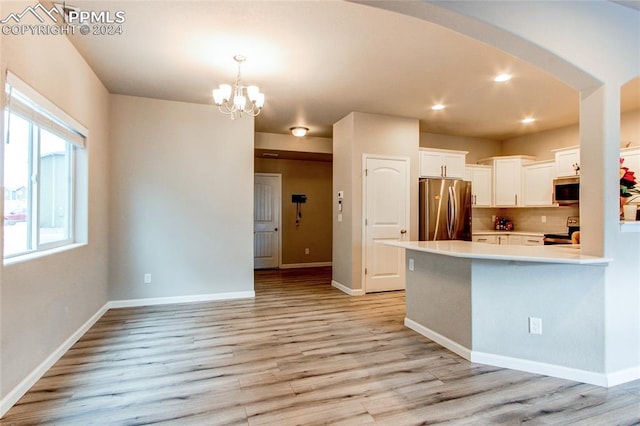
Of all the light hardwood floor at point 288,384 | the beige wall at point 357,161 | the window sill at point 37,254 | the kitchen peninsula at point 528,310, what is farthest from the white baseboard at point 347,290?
the window sill at point 37,254

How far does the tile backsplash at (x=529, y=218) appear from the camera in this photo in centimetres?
559

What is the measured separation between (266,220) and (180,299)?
323 centimetres

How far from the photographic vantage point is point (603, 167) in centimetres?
233

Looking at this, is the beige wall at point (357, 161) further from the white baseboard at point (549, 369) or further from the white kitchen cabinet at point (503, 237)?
the white baseboard at point (549, 369)

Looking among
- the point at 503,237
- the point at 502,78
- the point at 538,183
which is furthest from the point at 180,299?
the point at 538,183

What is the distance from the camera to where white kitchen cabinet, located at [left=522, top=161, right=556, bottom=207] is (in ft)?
18.1

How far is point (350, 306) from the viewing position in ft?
14.1

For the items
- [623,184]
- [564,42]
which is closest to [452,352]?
[623,184]

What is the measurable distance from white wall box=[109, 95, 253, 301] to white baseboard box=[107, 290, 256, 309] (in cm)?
5

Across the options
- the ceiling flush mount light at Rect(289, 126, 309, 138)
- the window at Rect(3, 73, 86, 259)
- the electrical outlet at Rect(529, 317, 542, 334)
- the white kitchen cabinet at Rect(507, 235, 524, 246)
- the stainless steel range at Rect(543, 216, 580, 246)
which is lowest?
the electrical outlet at Rect(529, 317, 542, 334)

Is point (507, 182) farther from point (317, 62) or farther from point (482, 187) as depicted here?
point (317, 62)

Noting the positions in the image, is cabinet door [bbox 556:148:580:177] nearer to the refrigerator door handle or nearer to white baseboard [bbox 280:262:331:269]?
the refrigerator door handle

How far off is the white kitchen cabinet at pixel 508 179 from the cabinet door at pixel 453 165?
3.05ft

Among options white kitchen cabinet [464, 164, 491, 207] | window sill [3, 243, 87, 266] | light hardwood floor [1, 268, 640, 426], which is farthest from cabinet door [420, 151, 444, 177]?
window sill [3, 243, 87, 266]
